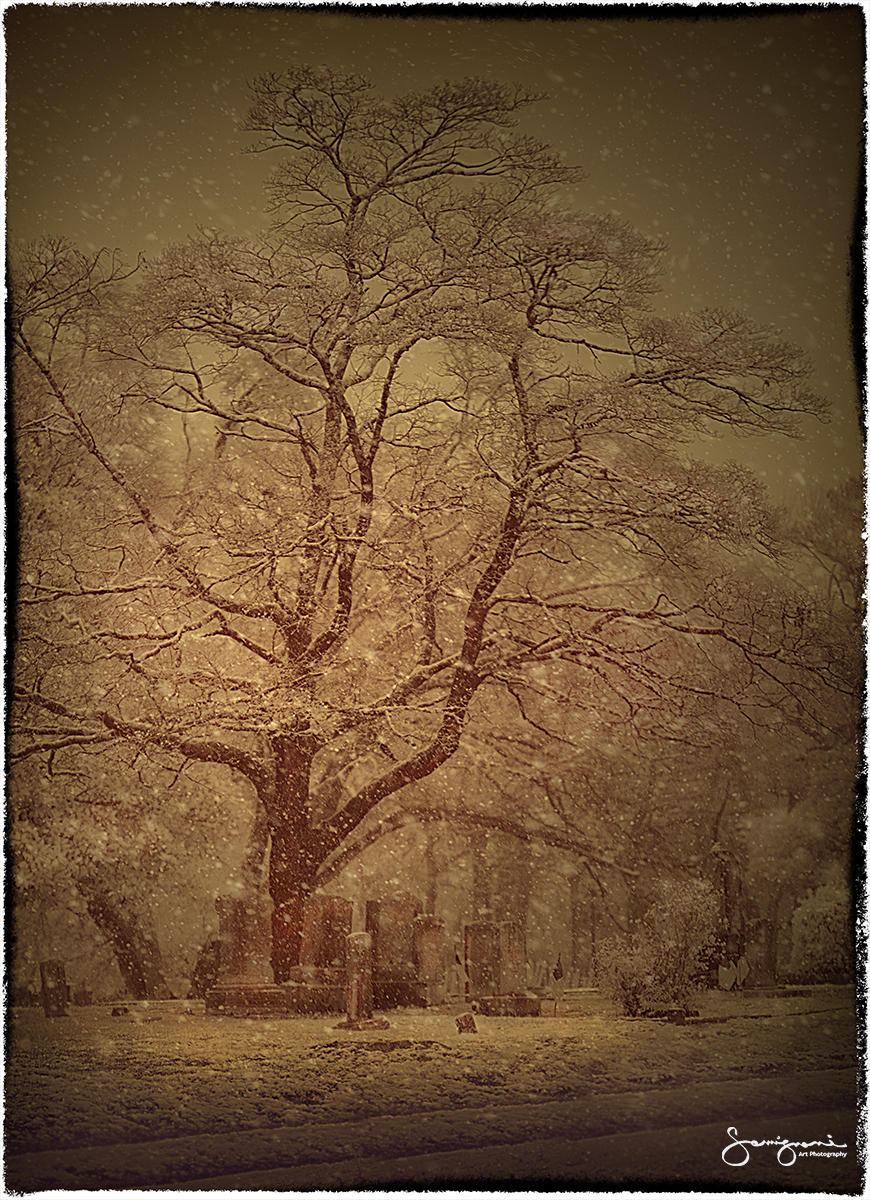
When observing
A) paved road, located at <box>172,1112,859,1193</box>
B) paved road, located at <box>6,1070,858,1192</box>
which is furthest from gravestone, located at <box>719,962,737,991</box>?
paved road, located at <box>172,1112,859,1193</box>

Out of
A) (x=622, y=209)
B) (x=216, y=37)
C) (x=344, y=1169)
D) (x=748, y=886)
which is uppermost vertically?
(x=216, y=37)

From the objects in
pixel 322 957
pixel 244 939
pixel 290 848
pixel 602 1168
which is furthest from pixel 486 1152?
pixel 290 848

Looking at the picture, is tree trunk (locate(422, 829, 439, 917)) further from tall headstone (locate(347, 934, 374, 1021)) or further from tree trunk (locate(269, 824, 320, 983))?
tree trunk (locate(269, 824, 320, 983))

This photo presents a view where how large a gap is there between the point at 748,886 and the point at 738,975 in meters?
0.29

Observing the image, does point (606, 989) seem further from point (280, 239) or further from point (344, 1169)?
point (280, 239)

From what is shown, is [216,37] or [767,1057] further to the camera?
[216,37]

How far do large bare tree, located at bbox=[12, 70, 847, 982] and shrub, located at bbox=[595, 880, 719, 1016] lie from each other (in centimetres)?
29

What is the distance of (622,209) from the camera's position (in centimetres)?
409

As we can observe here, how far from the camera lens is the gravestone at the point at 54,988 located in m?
3.86

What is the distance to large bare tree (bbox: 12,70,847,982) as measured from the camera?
156 inches

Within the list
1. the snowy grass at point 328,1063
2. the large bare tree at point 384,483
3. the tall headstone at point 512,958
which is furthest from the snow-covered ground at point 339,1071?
the large bare tree at point 384,483

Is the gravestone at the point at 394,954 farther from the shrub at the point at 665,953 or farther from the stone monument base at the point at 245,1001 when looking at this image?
the shrub at the point at 665,953

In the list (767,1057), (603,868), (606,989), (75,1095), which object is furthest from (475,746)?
(75,1095)

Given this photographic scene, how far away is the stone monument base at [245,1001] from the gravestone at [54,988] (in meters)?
0.47
